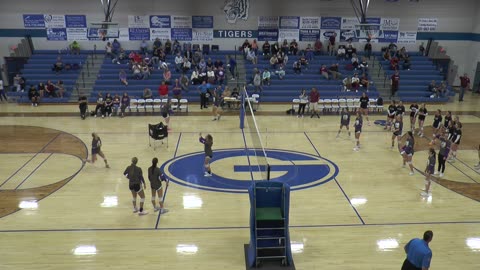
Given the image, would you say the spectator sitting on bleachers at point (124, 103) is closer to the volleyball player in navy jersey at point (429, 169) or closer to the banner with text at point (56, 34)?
the banner with text at point (56, 34)

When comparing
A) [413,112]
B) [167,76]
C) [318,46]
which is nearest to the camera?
[413,112]

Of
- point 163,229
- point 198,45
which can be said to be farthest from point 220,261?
point 198,45

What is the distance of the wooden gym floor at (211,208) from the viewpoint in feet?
31.8

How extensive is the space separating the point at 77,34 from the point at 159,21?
612 cm

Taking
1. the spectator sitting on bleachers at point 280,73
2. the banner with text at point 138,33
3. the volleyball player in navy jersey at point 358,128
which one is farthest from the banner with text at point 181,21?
the volleyball player in navy jersey at point 358,128

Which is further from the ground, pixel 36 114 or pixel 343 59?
pixel 343 59

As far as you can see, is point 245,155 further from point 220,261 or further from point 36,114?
point 36,114

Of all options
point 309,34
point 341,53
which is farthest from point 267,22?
point 341,53

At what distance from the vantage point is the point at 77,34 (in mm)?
31453

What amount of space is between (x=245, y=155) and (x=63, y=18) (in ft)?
70.4

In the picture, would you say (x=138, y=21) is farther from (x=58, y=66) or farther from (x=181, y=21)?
(x=58, y=66)

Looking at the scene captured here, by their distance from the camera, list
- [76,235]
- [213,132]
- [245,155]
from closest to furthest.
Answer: [76,235] < [245,155] < [213,132]

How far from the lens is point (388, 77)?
31.0 metres

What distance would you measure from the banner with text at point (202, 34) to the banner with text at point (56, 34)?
9.47m
